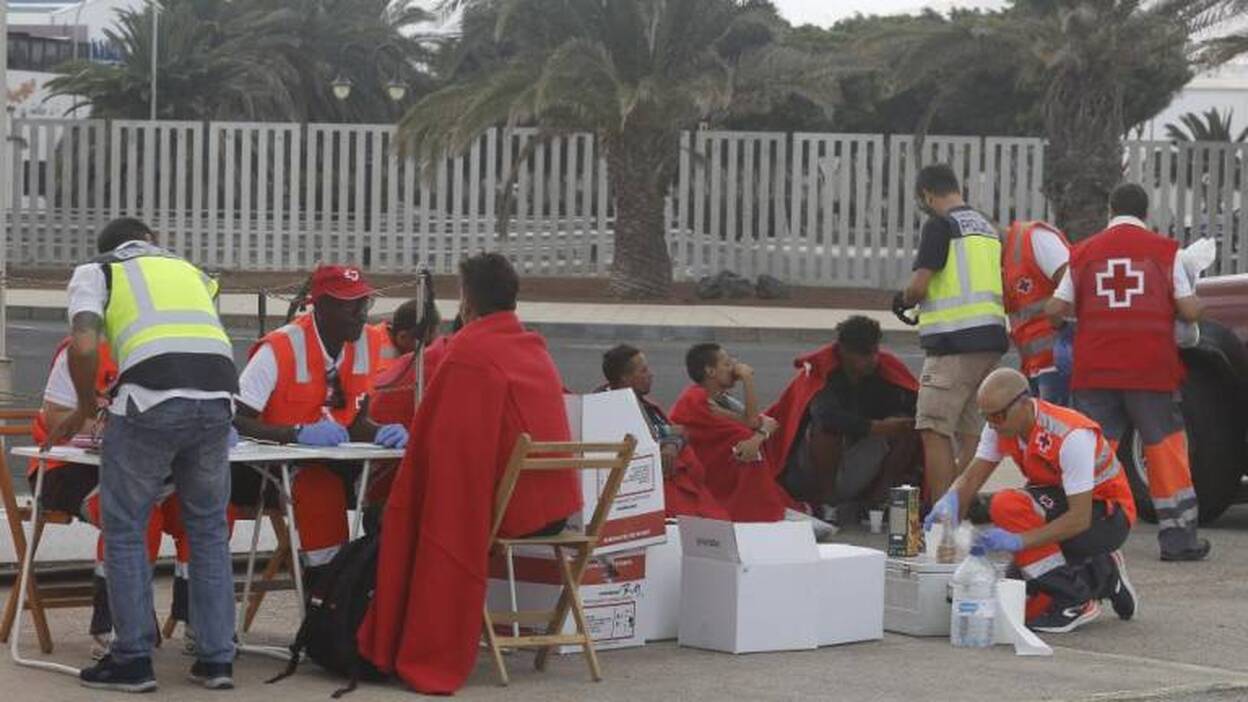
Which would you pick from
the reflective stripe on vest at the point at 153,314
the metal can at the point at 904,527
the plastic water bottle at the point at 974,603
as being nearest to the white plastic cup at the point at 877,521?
the metal can at the point at 904,527

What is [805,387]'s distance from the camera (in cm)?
1187

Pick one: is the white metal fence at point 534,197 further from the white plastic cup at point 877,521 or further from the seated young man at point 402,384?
the seated young man at point 402,384

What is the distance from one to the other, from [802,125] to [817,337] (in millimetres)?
30075

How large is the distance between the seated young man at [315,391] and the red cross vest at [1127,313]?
165 inches

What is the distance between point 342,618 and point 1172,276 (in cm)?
509

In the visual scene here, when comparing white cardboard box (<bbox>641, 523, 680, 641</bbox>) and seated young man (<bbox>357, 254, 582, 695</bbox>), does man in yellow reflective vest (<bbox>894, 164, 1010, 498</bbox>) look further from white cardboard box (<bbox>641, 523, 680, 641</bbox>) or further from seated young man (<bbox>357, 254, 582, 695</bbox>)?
seated young man (<bbox>357, 254, 582, 695</bbox>)

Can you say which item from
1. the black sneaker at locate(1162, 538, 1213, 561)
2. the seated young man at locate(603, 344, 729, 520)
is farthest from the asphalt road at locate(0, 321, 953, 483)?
the seated young man at locate(603, 344, 729, 520)

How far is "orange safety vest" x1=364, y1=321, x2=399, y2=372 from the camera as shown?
8.87 m

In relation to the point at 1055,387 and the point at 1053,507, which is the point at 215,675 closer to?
the point at 1053,507

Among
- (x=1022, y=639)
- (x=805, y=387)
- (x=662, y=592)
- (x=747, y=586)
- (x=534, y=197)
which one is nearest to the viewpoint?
(x=747, y=586)

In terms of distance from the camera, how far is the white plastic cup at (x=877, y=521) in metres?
11.8

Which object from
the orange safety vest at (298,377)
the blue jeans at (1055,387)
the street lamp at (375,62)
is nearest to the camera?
the orange safety vest at (298,377)

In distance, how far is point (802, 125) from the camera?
2205 inches

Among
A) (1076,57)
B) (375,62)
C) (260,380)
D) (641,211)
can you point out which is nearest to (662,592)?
(260,380)
